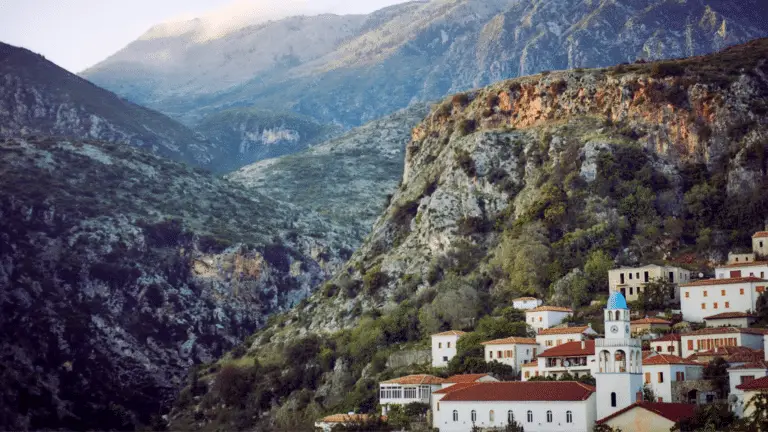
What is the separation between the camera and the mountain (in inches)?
5595

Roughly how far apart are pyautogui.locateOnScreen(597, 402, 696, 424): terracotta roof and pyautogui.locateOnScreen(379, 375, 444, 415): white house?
84.4 ft

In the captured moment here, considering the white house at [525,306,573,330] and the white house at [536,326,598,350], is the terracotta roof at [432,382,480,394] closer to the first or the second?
the white house at [536,326,598,350]

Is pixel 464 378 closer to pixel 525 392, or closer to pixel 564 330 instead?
pixel 564 330

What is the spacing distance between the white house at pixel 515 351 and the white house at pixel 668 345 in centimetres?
1375

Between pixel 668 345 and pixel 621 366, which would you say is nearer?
pixel 621 366

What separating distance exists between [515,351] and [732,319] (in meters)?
19.4

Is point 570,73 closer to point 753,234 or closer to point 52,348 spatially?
point 753,234

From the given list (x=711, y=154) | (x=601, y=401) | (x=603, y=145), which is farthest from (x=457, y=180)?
(x=601, y=401)

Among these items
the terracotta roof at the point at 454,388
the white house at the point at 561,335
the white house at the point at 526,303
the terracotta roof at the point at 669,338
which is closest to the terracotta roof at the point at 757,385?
the terracotta roof at the point at 669,338

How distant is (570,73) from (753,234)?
139 feet

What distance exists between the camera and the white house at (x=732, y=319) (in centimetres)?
11669

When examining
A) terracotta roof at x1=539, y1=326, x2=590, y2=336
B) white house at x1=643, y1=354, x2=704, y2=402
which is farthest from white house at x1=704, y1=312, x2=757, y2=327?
white house at x1=643, y1=354, x2=704, y2=402

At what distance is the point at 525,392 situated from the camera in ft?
345

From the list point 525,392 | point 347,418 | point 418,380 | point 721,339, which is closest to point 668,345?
point 721,339
